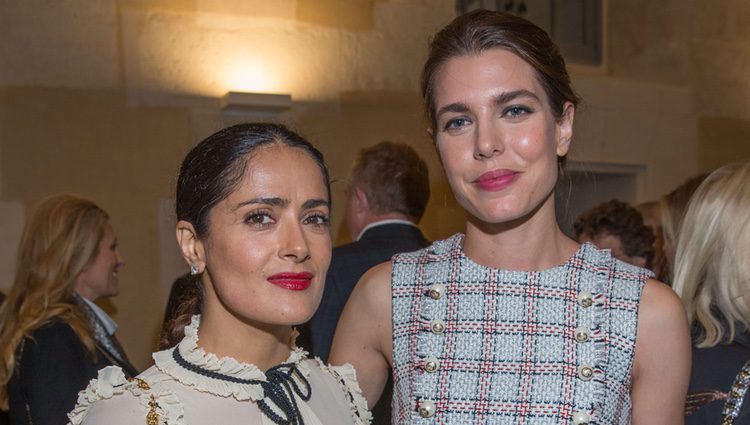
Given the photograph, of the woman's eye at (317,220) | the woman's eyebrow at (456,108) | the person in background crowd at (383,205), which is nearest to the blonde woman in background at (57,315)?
the person in background crowd at (383,205)

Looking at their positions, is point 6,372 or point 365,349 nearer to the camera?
point 365,349

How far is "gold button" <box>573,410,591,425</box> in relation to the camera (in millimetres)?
1685

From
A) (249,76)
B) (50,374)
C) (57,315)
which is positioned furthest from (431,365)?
(249,76)

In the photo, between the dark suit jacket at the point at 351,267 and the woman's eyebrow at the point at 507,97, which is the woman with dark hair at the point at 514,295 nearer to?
the woman's eyebrow at the point at 507,97

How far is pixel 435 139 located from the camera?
6.12ft

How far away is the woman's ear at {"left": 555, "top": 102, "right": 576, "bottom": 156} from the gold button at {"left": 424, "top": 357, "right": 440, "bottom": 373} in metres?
0.45

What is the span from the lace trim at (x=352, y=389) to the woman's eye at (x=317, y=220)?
31 cm

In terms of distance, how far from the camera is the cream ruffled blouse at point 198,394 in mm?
1467

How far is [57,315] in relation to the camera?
10.4 ft

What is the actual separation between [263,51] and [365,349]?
3.33m

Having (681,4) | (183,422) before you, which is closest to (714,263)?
(183,422)

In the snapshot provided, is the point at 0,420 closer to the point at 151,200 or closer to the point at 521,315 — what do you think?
the point at 151,200

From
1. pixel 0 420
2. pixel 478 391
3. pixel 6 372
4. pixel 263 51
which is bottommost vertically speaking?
pixel 0 420

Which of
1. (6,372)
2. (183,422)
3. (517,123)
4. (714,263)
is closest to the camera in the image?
(183,422)
